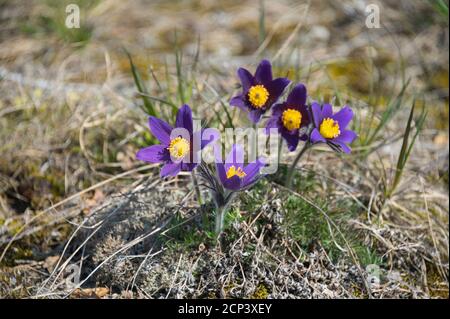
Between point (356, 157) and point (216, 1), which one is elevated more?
point (216, 1)

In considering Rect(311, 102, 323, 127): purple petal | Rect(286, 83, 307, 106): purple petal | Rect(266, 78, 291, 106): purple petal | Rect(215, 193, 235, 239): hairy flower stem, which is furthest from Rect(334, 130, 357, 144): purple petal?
Rect(215, 193, 235, 239): hairy flower stem

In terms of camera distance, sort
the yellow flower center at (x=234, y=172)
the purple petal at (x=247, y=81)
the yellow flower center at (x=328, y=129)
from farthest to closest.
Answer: the purple petal at (x=247, y=81) < the yellow flower center at (x=328, y=129) < the yellow flower center at (x=234, y=172)

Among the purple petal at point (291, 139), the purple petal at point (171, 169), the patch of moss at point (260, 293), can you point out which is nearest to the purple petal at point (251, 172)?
the purple petal at point (291, 139)

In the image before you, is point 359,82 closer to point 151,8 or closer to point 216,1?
point 216,1

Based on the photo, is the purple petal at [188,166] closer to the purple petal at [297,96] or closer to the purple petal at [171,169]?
the purple petal at [171,169]

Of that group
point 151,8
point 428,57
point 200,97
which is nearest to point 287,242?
point 200,97

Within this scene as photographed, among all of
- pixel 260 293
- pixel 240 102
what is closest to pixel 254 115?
pixel 240 102
